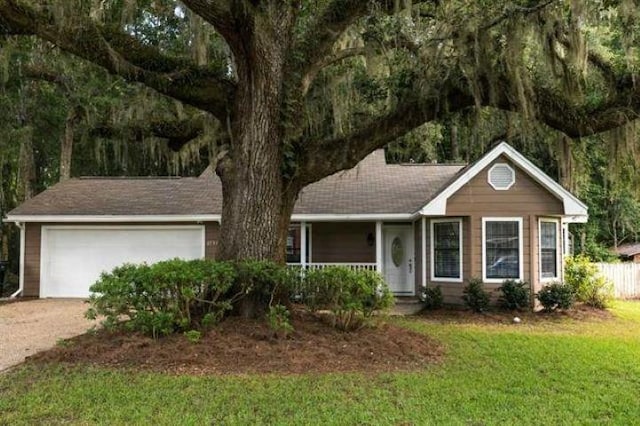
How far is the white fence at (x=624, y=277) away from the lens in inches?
Result: 614

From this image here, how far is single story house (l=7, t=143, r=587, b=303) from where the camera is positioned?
11734mm

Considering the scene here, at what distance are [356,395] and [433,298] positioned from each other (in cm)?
685

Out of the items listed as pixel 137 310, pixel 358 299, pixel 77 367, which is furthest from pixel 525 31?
pixel 77 367

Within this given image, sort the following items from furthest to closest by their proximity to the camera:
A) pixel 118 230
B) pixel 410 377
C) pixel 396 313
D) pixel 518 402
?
pixel 118 230, pixel 396 313, pixel 410 377, pixel 518 402

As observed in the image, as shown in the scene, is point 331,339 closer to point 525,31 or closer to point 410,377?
point 410,377

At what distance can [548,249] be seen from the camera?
12.1 meters

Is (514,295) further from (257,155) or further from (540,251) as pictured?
(257,155)

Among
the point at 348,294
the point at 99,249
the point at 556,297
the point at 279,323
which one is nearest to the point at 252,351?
the point at 279,323

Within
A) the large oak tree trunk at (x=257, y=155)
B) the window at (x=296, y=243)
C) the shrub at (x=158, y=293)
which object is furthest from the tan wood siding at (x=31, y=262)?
the large oak tree trunk at (x=257, y=155)

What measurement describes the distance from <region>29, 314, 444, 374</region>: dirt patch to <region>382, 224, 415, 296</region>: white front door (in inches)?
263

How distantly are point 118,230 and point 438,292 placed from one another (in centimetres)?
862

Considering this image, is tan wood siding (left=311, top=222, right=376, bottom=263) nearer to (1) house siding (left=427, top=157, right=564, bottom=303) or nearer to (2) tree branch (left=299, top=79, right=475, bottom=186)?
(1) house siding (left=427, top=157, right=564, bottom=303)

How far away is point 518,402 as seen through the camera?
502 centimetres

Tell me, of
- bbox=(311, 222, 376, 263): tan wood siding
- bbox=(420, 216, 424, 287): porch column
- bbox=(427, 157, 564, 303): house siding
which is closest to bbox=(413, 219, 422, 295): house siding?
bbox=(420, 216, 424, 287): porch column
